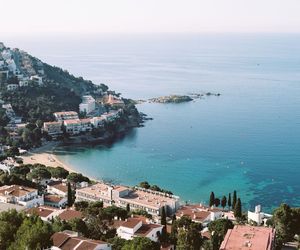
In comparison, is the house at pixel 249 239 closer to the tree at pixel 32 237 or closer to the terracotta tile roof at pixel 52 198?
the tree at pixel 32 237

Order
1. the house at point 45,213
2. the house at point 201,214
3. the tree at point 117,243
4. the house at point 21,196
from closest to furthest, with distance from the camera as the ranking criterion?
the tree at point 117,243 < the house at point 45,213 < the house at point 201,214 < the house at point 21,196

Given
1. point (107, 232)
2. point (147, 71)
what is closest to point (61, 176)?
point (107, 232)

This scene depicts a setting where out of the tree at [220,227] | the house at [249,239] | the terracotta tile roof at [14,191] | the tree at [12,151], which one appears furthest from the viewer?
the tree at [12,151]

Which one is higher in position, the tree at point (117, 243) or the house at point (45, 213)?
the tree at point (117, 243)

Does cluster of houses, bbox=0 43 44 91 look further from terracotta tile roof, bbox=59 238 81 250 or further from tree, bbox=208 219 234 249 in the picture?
terracotta tile roof, bbox=59 238 81 250

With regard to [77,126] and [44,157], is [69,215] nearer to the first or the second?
[44,157]

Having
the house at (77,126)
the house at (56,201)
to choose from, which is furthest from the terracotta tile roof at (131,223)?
the house at (77,126)

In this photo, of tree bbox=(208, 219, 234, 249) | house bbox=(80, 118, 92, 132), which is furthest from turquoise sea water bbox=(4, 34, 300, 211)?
tree bbox=(208, 219, 234, 249)

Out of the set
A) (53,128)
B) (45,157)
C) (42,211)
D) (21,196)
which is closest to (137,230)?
(42,211)
